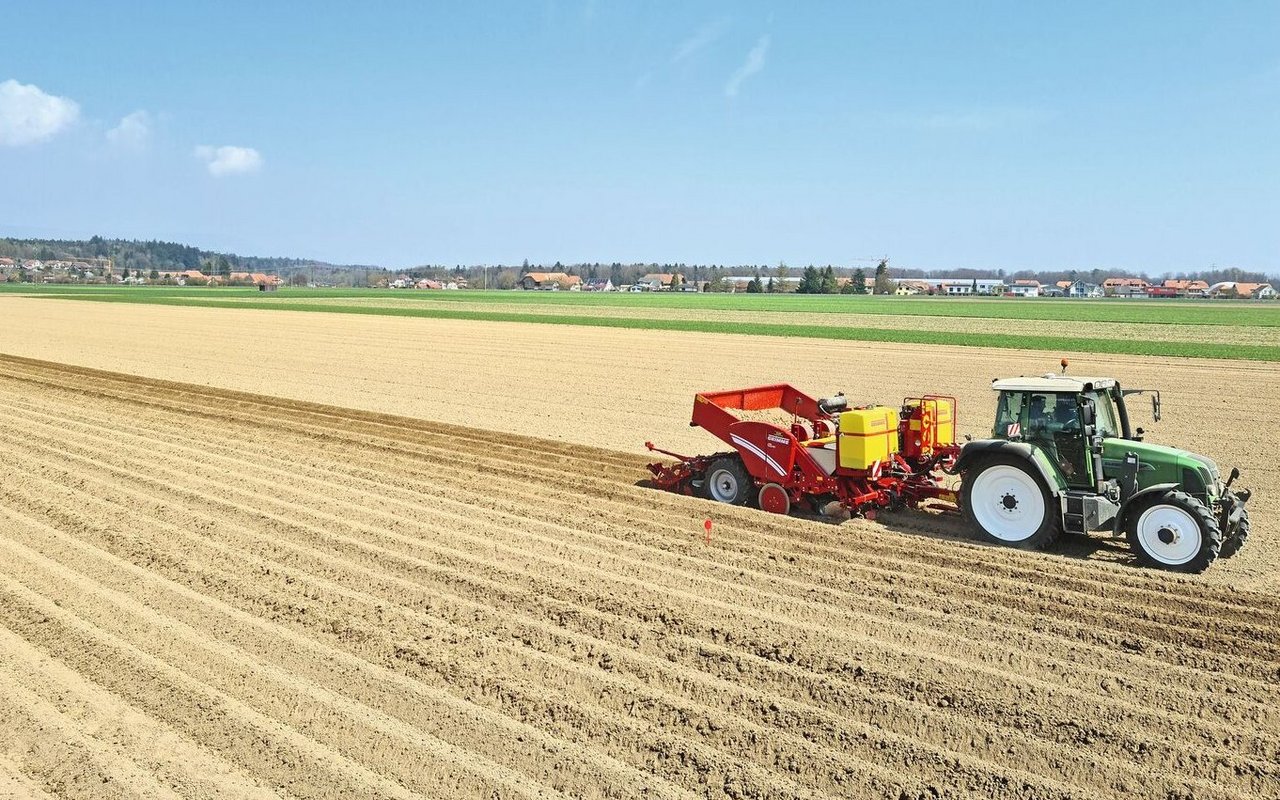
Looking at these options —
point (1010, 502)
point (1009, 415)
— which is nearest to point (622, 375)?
point (1009, 415)

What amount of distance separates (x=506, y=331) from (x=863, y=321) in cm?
2148

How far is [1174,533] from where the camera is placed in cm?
878

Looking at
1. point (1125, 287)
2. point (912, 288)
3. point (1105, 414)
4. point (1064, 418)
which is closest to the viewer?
point (1064, 418)

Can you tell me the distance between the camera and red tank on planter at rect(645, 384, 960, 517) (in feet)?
34.5

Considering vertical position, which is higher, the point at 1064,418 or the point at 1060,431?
the point at 1064,418

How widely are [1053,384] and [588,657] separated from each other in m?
5.35

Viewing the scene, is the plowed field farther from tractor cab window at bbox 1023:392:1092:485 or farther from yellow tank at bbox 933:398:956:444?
yellow tank at bbox 933:398:956:444

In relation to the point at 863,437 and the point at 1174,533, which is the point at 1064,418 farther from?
the point at 863,437

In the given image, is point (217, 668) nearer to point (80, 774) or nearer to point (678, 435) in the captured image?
point (80, 774)

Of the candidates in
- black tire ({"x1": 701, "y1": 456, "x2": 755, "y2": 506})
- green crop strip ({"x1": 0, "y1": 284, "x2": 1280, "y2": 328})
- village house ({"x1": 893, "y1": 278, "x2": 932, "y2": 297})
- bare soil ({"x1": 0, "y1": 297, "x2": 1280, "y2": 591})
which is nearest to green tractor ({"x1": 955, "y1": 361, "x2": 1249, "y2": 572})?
bare soil ({"x1": 0, "y1": 297, "x2": 1280, "y2": 591})

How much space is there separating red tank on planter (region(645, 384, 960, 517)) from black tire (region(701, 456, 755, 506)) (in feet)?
0.04

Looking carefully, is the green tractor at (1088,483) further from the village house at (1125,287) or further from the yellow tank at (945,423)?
the village house at (1125,287)

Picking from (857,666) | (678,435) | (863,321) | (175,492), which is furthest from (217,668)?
(863,321)

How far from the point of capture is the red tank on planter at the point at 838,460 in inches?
414
